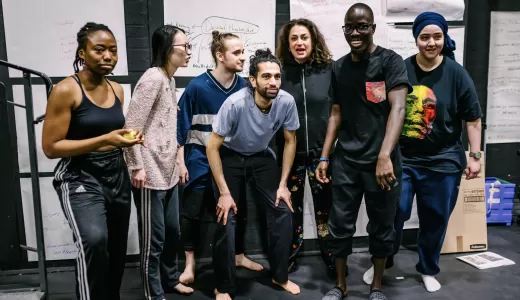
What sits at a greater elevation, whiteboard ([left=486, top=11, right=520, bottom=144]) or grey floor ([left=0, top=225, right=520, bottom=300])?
whiteboard ([left=486, top=11, right=520, bottom=144])

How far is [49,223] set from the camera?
113 inches

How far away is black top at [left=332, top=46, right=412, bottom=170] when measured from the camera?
211 centimetres

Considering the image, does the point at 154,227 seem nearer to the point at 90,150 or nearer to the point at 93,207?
the point at 93,207

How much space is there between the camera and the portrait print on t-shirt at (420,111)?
7.66 ft

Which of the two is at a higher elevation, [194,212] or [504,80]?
[504,80]

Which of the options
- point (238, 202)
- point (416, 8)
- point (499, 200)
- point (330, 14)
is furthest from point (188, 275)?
point (499, 200)

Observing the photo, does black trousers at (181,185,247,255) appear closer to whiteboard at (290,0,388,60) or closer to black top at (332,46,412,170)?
black top at (332,46,412,170)

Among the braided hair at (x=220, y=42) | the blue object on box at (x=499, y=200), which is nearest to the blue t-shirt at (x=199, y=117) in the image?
the braided hair at (x=220, y=42)

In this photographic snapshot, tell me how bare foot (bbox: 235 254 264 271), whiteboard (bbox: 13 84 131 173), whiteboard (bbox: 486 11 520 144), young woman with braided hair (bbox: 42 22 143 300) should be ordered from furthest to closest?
1. whiteboard (bbox: 486 11 520 144)
2. bare foot (bbox: 235 254 264 271)
3. whiteboard (bbox: 13 84 131 173)
4. young woman with braided hair (bbox: 42 22 143 300)

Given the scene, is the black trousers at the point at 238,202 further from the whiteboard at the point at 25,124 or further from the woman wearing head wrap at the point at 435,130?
the whiteboard at the point at 25,124

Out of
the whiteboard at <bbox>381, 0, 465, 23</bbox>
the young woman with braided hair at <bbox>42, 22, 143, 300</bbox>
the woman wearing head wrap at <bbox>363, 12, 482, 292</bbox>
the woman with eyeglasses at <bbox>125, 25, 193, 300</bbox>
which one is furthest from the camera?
the whiteboard at <bbox>381, 0, 465, 23</bbox>

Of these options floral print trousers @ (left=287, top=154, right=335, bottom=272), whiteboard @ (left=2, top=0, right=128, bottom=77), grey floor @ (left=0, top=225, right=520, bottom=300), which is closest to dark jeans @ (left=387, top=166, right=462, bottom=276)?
grey floor @ (left=0, top=225, right=520, bottom=300)

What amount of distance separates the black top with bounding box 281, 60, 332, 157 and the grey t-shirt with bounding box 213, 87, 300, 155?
187 mm

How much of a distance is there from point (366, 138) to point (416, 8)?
1.43 meters
